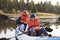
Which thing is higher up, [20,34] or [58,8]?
[58,8]

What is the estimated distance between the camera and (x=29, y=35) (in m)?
1.63

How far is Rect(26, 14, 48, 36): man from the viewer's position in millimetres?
1632

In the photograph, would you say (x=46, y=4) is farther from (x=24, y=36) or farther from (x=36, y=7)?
(x=24, y=36)

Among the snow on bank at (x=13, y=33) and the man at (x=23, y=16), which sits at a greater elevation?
the man at (x=23, y=16)

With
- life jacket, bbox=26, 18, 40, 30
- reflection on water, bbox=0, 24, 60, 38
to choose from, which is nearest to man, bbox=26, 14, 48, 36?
life jacket, bbox=26, 18, 40, 30

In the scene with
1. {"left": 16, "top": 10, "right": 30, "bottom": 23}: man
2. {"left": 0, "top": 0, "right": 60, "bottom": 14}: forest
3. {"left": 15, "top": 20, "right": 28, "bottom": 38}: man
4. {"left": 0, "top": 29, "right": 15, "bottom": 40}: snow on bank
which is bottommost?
{"left": 0, "top": 29, "right": 15, "bottom": 40}: snow on bank

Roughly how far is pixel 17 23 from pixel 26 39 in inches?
8.4

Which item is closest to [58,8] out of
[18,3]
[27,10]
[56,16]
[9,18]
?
[56,16]

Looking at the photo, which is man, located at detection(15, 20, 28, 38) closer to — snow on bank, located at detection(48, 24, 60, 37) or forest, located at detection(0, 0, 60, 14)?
forest, located at detection(0, 0, 60, 14)

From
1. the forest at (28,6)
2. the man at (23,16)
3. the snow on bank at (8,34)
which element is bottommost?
the snow on bank at (8,34)

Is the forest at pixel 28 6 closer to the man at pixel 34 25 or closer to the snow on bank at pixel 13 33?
the man at pixel 34 25

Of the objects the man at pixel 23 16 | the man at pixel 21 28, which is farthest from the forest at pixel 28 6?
the man at pixel 21 28

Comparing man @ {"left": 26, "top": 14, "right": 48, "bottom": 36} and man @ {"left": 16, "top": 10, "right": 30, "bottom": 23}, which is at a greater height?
man @ {"left": 16, "top": 10, "right": 30, "bottom": 23}

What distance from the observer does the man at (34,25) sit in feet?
5.35
